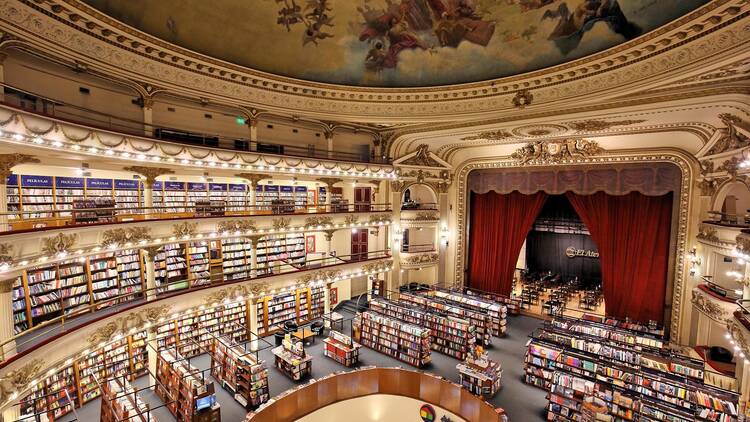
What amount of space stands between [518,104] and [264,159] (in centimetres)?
842

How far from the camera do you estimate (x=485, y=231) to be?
16484 mm

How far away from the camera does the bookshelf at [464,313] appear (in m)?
11.9

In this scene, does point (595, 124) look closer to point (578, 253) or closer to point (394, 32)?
point (394, 32)

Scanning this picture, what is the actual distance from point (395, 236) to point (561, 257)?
30.4 ft

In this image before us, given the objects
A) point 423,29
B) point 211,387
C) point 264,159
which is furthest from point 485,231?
point 211,387

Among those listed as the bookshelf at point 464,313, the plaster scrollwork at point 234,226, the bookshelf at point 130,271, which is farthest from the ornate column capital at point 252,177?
the bookshelf at point 464,313

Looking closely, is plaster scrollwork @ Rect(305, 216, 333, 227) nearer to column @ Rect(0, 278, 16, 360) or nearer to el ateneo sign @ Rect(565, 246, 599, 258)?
column @ Rect(0, 278, 16, 360)

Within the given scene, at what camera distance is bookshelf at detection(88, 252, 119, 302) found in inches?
358

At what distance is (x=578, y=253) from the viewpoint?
17.2 metres

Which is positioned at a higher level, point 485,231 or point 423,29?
point 423,29

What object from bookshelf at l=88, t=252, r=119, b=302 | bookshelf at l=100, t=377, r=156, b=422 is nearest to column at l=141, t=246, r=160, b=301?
bookshelf at l=88, t=252, r=119, b=302

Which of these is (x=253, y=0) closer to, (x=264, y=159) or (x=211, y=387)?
(x=264, y=159)

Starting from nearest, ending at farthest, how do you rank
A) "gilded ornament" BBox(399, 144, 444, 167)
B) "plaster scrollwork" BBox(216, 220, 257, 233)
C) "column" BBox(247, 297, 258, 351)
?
"plaster scrollwork" BBox(216, 220, 257, 233), "column" BBox(247, 297, 258, 351), "gilded ornament" BBox(399, 144, 444, 167)

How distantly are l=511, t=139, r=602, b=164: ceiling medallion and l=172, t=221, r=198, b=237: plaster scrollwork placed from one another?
12.6 metres
